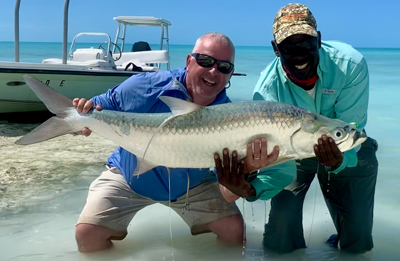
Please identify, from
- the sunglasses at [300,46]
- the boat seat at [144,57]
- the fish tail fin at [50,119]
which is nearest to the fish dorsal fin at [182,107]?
the fish tail fin at [50,119]

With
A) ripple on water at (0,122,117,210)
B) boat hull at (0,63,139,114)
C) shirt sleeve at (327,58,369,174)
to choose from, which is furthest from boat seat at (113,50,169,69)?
shirt sleeve at (327,58,369,174)

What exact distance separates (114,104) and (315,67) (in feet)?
4.91

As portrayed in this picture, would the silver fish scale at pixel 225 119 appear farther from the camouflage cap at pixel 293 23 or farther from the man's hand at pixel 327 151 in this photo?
the camouflage cap at pixel 293 23

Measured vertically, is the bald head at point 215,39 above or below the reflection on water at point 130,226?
above

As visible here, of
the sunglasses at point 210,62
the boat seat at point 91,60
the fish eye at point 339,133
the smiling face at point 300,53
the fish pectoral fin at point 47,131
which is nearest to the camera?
the fish eye at point 339,133

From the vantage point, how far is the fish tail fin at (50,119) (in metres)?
2.88

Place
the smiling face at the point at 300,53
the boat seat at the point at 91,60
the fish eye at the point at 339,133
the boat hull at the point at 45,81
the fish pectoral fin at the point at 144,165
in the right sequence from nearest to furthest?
the fish eye at the point at 339,133 → the fish pectoral fin at the point at 144,165 → the smiling face at the point at 300,53 → the boat hull at the point at 45,81 → the boat seat at the point at 91,60

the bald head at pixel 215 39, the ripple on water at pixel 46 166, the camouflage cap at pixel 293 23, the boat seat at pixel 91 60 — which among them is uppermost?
the camouflage cap at pixel 293 23

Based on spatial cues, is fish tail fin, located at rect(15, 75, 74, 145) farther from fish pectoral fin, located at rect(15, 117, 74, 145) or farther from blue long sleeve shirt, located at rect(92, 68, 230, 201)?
blue long sleeve shirt, located at rect(92, 68, 230, 201)

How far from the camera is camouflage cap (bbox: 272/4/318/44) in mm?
3152

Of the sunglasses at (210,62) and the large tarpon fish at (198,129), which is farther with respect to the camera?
the sunglasses at (210,62)

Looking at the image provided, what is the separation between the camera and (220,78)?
11.1ft

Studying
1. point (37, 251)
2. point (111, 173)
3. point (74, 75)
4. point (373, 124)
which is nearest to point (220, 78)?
point (111, 173)

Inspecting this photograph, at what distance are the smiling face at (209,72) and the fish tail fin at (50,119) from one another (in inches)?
35.8
